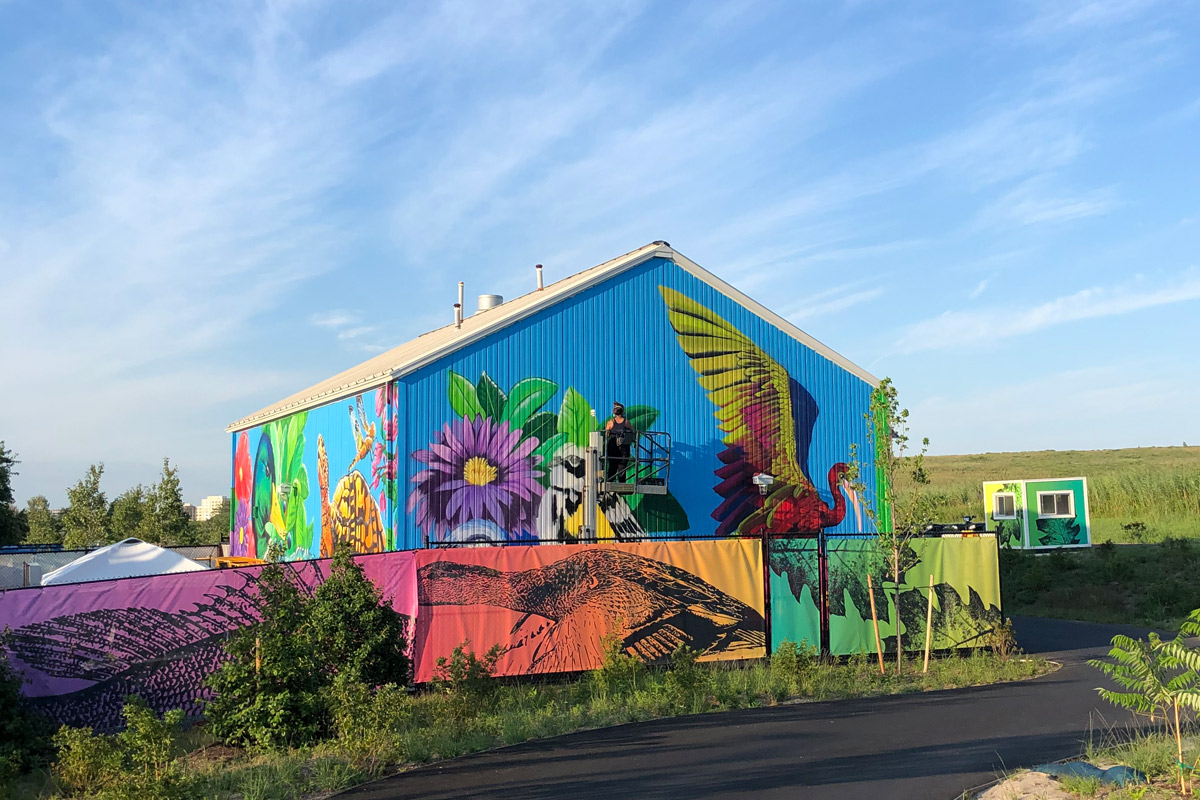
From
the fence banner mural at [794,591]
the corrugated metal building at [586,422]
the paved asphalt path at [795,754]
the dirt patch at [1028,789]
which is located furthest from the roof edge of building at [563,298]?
the dirt patch at [1028,789]

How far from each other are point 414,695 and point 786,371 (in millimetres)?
12304

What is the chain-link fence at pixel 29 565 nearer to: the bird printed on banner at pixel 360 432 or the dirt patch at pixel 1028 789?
the bird printed on banner at pixel 360 432

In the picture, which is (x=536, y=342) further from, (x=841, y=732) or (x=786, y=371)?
(x=841, y=732)

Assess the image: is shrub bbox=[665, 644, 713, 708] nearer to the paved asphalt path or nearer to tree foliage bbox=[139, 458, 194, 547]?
Result: the paved asphalt path

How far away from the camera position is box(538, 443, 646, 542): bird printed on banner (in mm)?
19609

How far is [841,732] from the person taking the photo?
11.4m

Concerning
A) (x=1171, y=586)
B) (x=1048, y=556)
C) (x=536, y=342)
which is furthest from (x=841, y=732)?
(x=1048, y=556)

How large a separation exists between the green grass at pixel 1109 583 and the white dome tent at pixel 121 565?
21.4 meters

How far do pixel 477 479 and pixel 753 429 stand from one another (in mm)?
6625

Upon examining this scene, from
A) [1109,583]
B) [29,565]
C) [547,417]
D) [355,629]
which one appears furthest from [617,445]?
[1109,583]

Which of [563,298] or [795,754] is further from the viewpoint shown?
[563,298]

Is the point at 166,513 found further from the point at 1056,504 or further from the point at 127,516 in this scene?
the point at 1056,504

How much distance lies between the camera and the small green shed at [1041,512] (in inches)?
1468

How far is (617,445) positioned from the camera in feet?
66.6
